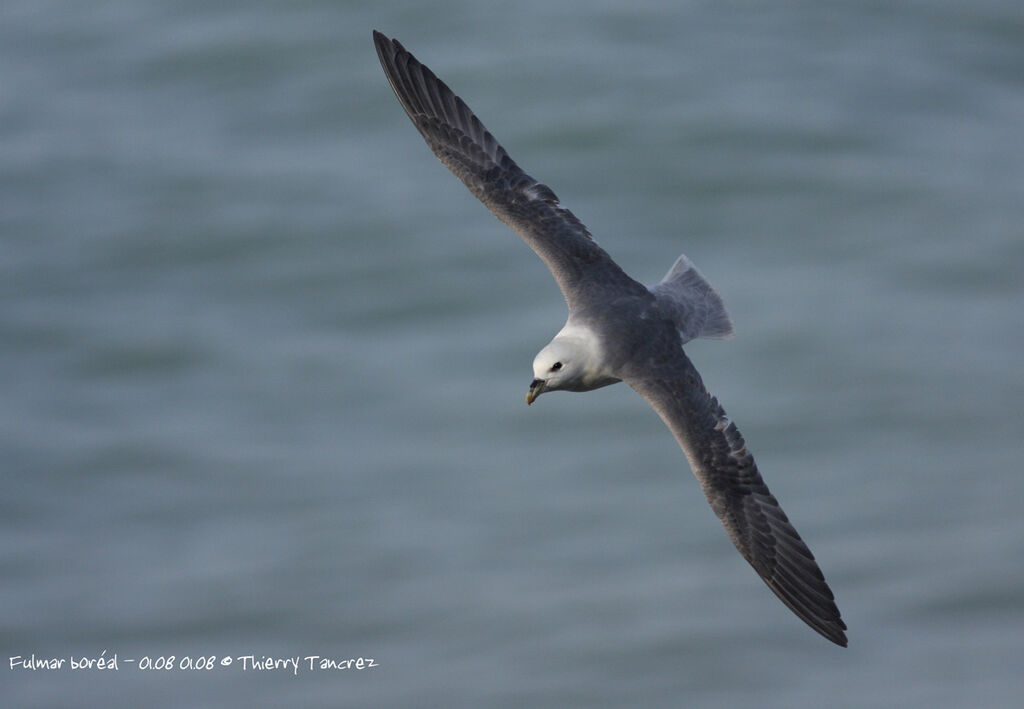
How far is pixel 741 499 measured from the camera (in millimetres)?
9516

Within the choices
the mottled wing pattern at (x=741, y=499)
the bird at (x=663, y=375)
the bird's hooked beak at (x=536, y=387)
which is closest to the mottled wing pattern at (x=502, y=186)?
the bird at (x=663, y=375)

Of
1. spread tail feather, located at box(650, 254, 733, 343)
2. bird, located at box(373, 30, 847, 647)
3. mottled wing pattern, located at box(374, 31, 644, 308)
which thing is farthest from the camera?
spread tail feather, located at box(650, 254, 733, 343)

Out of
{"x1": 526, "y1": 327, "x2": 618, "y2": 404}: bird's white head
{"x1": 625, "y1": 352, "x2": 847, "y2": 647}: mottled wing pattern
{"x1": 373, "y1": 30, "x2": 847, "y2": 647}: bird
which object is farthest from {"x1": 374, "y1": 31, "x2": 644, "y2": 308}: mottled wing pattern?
{"x1": 625, "y1": 352, "x2": 847, "y2": 647}: mottled wing pattern

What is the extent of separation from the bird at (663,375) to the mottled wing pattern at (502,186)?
0.04 feet

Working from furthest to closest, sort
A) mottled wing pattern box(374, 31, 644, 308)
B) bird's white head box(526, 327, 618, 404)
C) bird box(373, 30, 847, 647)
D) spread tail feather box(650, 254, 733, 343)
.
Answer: spread tail feather box(650, 254, 733, 343) < mottled wing pattern box(374, 31, 644, 308) < bird box(373, 30, 847, 647) < bird's white head box(526, 327, 618, 404)

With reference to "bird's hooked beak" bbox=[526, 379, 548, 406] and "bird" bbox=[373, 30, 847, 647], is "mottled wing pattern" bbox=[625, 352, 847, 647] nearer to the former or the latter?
"bird" bbox=[373, 30, 847, 647]

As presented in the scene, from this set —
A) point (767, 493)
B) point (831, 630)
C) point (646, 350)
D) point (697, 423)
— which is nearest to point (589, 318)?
point (646, 350)

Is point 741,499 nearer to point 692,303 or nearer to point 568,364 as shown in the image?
point 568,364

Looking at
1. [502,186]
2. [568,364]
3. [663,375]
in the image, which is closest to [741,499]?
[663,375]

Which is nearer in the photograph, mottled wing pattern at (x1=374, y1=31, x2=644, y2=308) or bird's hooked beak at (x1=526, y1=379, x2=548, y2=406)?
bird's hooked beak at (x1=526, y1=379, x2=548, y2=406)

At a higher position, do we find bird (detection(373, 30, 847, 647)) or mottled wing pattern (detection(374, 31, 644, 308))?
mottled wing pattern (detection(374, 31, 644, 308))

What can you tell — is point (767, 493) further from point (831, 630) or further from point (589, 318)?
point (589, 318)

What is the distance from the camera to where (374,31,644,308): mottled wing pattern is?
10.2m

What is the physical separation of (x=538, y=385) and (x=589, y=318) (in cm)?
66
